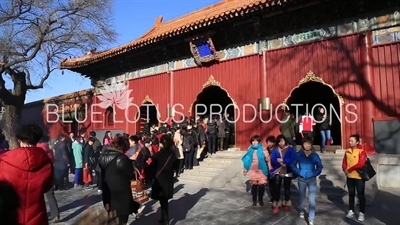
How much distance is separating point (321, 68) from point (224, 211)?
4963 mm

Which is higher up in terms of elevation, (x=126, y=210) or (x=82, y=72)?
(x=82, y=72)

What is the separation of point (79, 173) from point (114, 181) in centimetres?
570

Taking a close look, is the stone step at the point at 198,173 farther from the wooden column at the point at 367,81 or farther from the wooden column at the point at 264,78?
the wooden column at the point at 367,81

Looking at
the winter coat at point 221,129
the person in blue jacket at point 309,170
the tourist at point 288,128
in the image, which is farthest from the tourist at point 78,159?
the person in blue jacket at point 309,170

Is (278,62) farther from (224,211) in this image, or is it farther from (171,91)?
(224,211)

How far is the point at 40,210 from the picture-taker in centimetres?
287

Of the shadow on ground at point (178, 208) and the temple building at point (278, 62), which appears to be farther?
the temple building at point (278, 62)

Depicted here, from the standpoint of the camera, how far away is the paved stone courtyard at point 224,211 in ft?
18.4

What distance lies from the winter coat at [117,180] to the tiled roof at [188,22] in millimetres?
6320

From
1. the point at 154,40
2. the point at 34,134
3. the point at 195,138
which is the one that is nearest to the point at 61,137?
the point at 195,138

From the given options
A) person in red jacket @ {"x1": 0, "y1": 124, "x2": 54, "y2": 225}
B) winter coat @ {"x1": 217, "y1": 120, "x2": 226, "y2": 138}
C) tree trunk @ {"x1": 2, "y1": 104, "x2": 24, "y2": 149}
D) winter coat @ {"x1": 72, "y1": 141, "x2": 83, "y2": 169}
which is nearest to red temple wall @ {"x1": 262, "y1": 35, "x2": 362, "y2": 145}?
winter coat @ {"x1": 217, "y1": 120, "x2": 226, "y2": 138}

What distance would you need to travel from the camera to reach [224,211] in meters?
6.32

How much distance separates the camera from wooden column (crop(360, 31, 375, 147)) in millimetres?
8594

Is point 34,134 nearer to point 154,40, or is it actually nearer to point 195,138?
point 195,138
